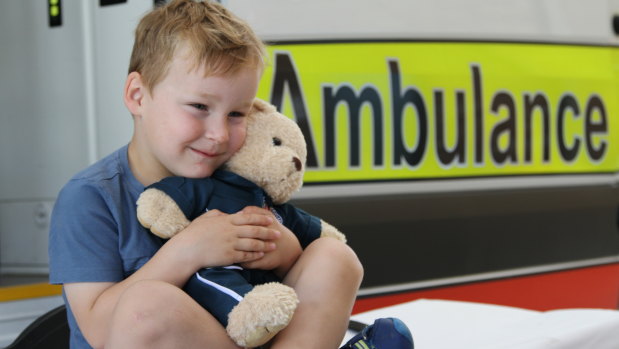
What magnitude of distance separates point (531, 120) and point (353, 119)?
687 millimetres

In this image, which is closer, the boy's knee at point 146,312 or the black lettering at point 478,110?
the boy's knee at point 146,312

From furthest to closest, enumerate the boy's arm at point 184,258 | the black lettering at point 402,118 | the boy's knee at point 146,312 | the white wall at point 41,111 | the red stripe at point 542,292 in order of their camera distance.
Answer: the white wall at point 41,111 → the red stripe at point 542,292 → the black lettering at point 402,118 → the boy's arm at point 184,258 → the boy's knee at point 146,312

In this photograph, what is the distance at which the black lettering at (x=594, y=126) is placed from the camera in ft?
8.67

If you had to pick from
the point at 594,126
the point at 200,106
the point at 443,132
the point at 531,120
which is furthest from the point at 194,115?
the point at 594,126

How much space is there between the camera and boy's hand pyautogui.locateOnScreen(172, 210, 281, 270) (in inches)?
50.4

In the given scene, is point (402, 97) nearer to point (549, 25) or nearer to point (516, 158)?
point (516, 158)

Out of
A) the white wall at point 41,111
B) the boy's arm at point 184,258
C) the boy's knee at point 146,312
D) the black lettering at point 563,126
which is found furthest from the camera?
the black lettering at point 563,126

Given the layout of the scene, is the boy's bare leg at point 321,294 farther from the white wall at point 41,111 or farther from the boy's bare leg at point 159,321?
the white wall at point 41,111

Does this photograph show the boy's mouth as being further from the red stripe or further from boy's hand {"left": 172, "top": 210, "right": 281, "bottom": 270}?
the red stripe

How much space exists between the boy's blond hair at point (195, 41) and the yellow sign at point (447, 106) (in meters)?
0.62

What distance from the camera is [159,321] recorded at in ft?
3.81

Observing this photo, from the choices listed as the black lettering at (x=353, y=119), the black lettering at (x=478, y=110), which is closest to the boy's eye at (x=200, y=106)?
the black lettering at (x=353, y=119)

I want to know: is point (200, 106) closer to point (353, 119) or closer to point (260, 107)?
point (260, 107)

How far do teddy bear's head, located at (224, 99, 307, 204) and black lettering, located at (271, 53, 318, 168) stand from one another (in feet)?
1.73
